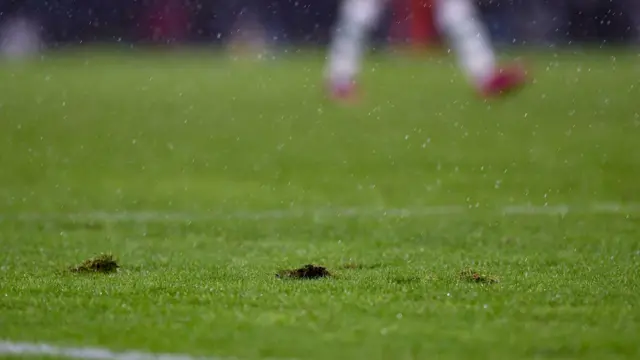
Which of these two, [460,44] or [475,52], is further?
[460,44]

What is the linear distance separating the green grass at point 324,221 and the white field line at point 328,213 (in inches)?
2.2

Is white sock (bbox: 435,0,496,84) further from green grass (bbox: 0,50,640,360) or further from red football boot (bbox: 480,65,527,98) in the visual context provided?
green grass (bbox: 0,50,640,360)

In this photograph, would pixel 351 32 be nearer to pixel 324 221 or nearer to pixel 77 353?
pixel 324 221

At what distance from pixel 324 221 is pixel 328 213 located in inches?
13.5

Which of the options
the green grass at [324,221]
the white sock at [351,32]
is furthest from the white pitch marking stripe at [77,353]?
the white sock at [351,32]

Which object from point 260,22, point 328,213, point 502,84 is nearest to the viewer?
point 328,213

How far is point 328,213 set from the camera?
7.44 m

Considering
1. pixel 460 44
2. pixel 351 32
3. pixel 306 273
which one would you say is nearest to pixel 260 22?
pixel 460 44

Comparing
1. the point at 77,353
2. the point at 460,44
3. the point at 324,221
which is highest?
the point at 460,44

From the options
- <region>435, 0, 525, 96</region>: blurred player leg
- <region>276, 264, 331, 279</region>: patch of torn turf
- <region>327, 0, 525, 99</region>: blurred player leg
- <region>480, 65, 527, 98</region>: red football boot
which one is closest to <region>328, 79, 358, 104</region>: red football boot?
<region>327, 0, 525, 99</region>: blurred player leg

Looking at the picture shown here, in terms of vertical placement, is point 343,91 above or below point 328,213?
above

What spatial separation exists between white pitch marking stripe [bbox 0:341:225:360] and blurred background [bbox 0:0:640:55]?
20194mm

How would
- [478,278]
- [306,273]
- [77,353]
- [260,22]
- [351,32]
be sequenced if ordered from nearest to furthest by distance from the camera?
[77,353]
[478,278]
[306,273]
[351,32]
[260,22]

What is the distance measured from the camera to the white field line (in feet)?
23.9
